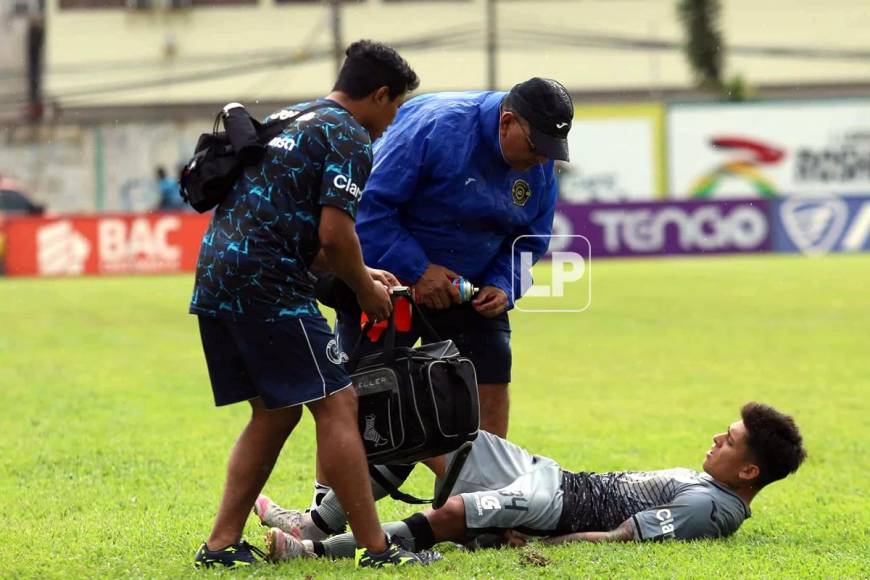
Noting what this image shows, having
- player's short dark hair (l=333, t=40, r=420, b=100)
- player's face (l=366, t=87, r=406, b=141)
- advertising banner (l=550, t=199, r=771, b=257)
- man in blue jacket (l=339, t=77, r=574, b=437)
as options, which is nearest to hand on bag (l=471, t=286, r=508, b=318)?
man in blue jacket (l=339, t=77, r=574, b=437)

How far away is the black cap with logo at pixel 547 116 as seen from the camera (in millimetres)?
6059

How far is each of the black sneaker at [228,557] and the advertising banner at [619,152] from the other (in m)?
38.9

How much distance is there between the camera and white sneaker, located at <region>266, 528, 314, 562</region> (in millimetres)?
5531

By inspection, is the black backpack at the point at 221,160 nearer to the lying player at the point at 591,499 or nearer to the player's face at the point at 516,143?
the player's face at the point at 516,143

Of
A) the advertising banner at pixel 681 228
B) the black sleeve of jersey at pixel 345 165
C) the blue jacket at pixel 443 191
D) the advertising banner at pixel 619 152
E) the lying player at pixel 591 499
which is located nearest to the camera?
the black sleeve of jersey at pixel 345 165

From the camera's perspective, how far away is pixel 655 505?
6.16m

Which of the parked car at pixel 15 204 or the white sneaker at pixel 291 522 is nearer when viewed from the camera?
the white sneaker at pixel 291 522

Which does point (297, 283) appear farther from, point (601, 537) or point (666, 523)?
point (666, 523)

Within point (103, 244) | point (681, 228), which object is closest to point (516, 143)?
point (103, 244)

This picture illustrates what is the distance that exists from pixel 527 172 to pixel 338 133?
1455 millimetres

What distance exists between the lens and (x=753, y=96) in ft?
166

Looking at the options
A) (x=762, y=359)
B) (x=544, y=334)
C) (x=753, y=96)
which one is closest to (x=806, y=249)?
(x=544, y=334)

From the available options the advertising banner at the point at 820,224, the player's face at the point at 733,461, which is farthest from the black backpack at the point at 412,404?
the advertising banner at the point at 820,224

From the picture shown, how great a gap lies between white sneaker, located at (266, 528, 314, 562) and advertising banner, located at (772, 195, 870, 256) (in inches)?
1006
